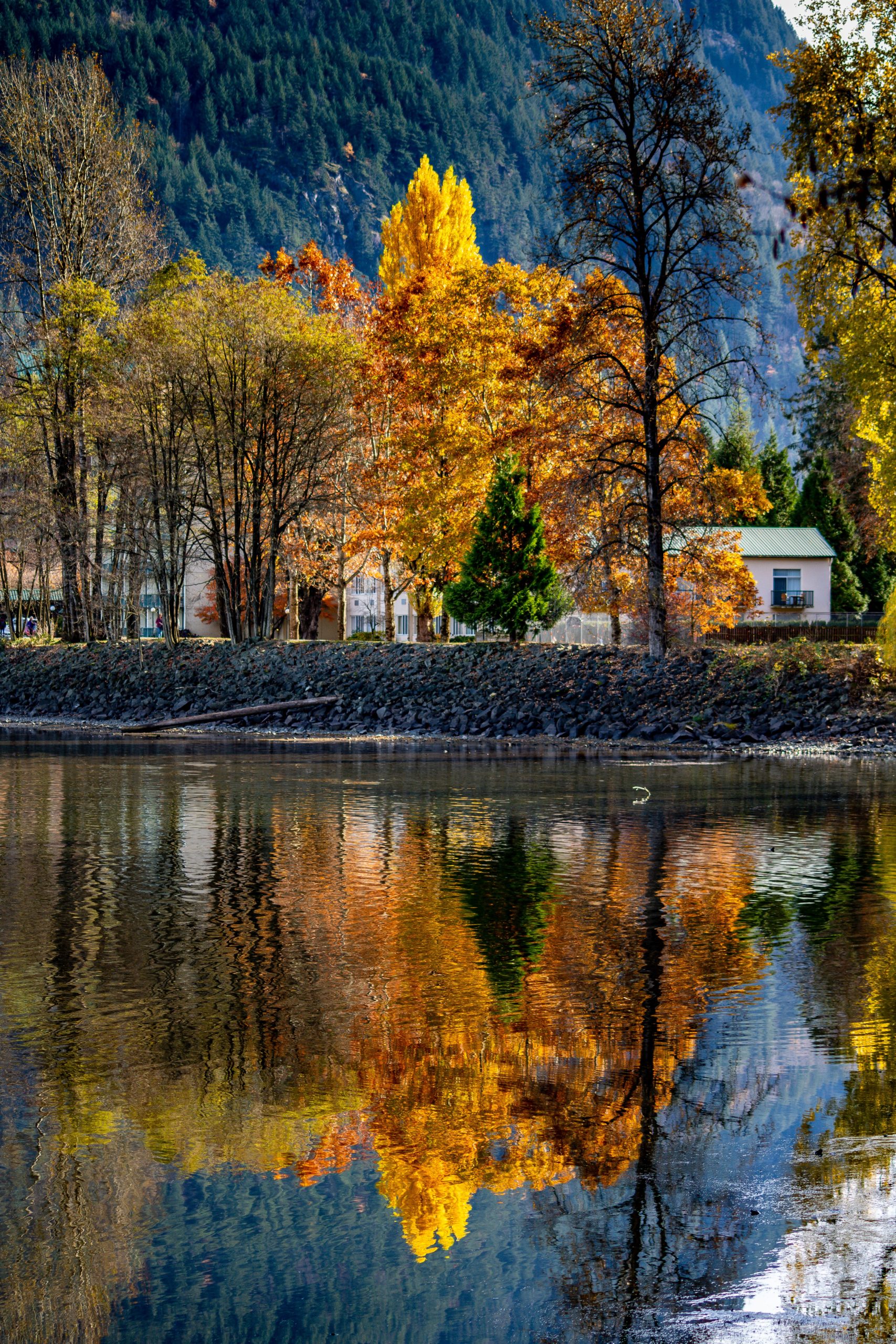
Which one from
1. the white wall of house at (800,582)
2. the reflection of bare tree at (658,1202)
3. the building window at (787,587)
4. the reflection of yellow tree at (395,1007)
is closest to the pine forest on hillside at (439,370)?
the white wall of house at (800,582)

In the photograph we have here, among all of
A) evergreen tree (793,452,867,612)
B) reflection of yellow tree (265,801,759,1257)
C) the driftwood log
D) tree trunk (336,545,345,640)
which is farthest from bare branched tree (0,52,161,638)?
reflection of yellow tree (265,801,759,1257)

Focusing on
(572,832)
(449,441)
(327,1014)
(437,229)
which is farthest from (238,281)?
(327,1014)

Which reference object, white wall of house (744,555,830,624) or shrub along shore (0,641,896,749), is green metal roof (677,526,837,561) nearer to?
white wall of house (744,555,830,624)

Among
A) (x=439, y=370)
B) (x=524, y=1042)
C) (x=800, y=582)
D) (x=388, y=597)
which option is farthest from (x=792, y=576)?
(x=524, y=1042)

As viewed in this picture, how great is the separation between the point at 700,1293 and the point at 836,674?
27318mm

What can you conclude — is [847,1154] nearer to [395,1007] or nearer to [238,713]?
[395,1007]

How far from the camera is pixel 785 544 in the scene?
218ft

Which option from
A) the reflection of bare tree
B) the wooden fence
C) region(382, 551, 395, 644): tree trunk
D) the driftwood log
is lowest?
the reflection of bare tree

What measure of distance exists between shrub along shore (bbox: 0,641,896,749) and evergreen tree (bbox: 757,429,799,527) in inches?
1682

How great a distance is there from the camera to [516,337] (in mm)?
41469

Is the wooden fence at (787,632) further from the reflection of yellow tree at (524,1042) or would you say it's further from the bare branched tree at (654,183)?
the reflection of yellow tree at (524,1042)

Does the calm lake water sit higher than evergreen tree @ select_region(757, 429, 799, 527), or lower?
lower

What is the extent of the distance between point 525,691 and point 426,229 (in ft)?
92.0

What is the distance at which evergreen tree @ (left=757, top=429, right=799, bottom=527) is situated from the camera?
254 feet
